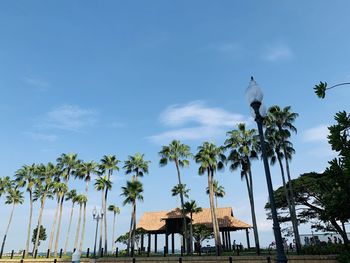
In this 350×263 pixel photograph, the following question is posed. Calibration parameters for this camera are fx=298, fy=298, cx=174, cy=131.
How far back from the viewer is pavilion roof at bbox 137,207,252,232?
42.8m

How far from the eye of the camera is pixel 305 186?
38.2 meters

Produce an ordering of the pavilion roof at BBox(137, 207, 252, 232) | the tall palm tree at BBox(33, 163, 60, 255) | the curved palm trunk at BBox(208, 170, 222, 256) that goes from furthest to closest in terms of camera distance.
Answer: the tall palm tree at BBox(33, 163, 60, 255) < the pavilion roof at BBox(137, 207, 252, 232) < the curved palm trunk at BBox(208, 170, 222, 256)

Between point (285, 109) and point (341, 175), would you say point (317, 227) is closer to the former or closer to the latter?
point (285, 109)

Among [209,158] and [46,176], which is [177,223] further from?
[46,176]

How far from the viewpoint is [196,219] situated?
4878 centimetres

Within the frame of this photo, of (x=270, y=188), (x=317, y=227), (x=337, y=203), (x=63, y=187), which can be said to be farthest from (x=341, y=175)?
(x=63, y=187)

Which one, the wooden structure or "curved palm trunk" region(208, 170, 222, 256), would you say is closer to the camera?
"curved palm trunk" region(208, 170, 222, 256)

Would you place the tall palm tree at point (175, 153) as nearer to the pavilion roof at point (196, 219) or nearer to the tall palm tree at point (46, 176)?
the pavilion roof at point (196, 219)

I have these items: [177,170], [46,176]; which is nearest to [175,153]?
[177,170]

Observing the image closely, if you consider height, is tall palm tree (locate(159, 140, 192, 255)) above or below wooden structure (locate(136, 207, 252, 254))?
above

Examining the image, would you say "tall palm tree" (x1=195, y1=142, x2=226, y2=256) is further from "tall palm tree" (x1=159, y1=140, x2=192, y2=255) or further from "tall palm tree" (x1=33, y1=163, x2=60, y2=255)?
"tall palm tree" (x1=33, y1=163, x2=60, y2=255)

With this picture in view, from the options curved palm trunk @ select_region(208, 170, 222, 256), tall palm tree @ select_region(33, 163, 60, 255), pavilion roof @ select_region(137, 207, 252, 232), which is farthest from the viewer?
tall palm tree @ select_region(33, 163, 60, 255)

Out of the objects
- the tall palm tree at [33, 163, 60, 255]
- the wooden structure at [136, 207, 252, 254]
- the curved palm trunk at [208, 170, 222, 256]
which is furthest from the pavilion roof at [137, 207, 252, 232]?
the tall palm tree at [33, 163, 60, 255]

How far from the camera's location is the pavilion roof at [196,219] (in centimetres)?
4284
